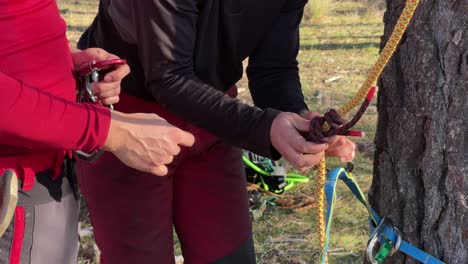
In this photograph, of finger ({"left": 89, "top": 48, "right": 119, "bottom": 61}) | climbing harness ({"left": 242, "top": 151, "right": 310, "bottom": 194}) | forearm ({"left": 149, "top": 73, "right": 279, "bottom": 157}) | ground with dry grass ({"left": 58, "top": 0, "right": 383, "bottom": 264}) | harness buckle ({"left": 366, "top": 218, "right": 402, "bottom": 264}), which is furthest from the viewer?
climbing harness ({"left": 242, "top": 151, "right": 310, "bottom": 194})

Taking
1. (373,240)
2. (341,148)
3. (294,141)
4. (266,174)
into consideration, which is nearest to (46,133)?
(294,141)

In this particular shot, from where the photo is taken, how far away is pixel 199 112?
1946 mm

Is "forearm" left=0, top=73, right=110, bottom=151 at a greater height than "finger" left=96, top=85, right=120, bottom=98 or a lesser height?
greater

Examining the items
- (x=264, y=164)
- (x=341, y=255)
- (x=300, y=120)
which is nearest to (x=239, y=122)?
(x=300, y=120)

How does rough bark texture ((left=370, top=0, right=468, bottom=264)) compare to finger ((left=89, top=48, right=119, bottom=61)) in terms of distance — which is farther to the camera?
finger ((left=89, top=48, right=119, bottom=61))

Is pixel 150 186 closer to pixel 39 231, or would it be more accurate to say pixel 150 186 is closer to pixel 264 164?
pixel 39 231

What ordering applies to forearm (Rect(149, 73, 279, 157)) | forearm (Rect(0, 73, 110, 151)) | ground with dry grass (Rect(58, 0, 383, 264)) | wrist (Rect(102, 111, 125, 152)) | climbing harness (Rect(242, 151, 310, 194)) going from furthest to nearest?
climbing harness (Rect(242, 151, 310, 194)), ground with dry grass (Rect(58, 0, 383, 264)), forearm (Rect(149, 73, 279, 157)), wrist (Rect(102, 111, 125, 152)), forearm (Rect(0, 73, 110, 151))

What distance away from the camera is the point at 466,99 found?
1.81 metres

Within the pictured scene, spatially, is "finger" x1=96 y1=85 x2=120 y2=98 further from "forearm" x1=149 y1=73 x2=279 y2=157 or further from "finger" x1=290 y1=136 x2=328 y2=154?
"finger" x1=290 y1=136 x2=328 y2=154

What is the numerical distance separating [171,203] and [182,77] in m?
0.63

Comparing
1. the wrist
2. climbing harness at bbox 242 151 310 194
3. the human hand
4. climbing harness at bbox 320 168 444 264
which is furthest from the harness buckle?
climbing harness at bbox 242 151 310 194

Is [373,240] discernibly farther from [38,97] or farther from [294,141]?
[38,97]

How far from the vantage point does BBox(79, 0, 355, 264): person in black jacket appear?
1.95m

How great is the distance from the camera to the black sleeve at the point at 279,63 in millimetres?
2307
